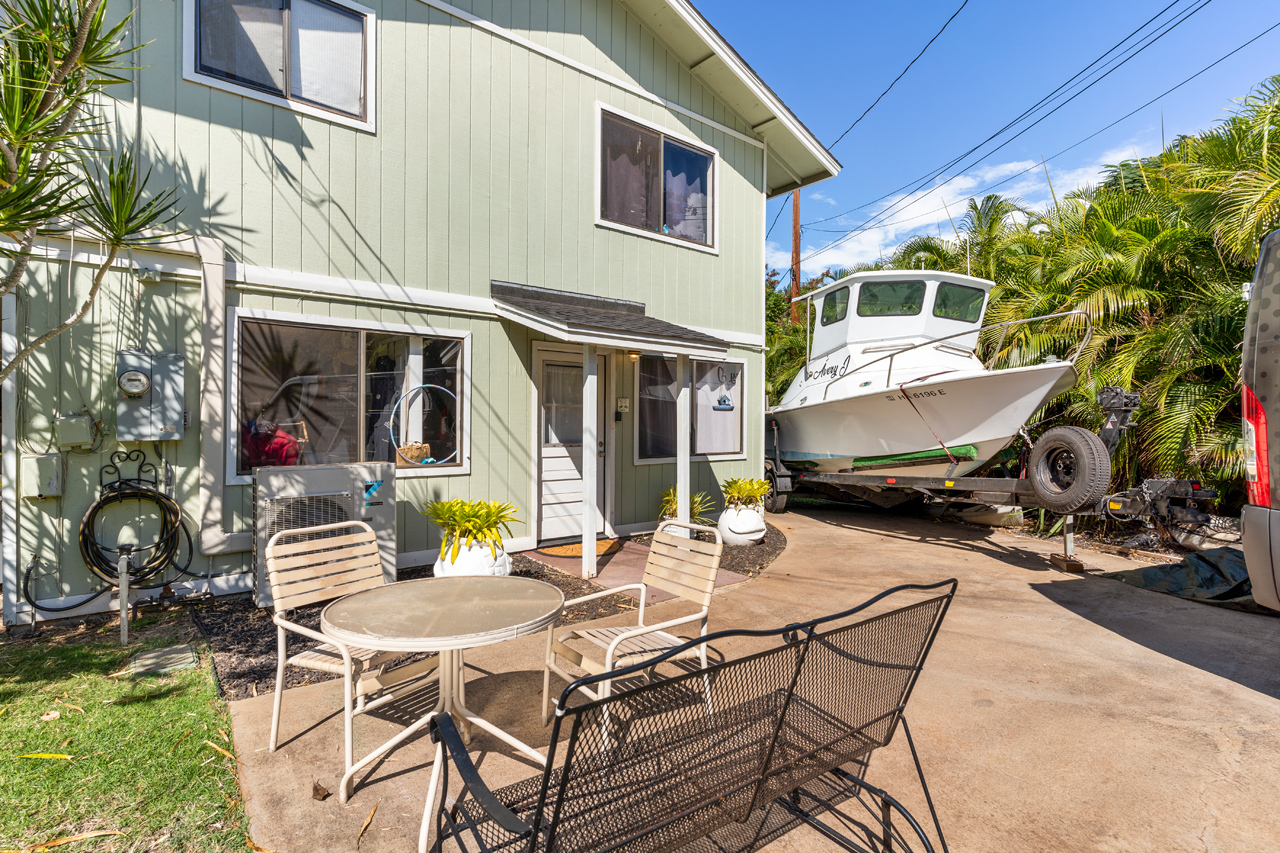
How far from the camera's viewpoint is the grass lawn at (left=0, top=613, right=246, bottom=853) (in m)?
2.21

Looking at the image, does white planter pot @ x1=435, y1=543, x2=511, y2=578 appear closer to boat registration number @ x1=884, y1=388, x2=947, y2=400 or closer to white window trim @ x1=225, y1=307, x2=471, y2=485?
white window trim @ x1=225, y1=307, x2=471, y2=485

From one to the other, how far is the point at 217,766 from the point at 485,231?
4904mm

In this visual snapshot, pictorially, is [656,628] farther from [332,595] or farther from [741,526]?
[741,526]

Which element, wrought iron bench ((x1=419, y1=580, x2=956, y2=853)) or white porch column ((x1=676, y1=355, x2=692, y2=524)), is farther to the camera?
white porch column ((x1=676, y1=355, x2=692, y2=524))

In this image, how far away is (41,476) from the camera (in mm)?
4215

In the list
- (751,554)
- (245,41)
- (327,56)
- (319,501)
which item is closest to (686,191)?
(327,56)

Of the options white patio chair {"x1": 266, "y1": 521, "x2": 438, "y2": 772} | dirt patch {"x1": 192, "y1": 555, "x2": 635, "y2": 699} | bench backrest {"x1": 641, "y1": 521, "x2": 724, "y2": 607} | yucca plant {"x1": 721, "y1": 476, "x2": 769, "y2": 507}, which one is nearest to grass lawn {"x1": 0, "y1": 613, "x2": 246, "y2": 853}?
dirt patch {"x1": 192, "y1": 555, "x2": 635, "y2": 699}

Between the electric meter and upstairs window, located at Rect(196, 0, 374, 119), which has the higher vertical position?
upstairs window, located at Rect(196, 0, 374, 119)

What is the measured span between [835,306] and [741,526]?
3713mm

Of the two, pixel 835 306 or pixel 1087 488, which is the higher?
pixel 835 306

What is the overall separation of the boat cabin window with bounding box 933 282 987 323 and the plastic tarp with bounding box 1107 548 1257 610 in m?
3.55

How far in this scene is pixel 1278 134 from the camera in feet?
20.7

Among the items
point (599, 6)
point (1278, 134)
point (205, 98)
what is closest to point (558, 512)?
point (205, 98)

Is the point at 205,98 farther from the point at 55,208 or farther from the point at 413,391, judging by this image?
the point at 413,391
